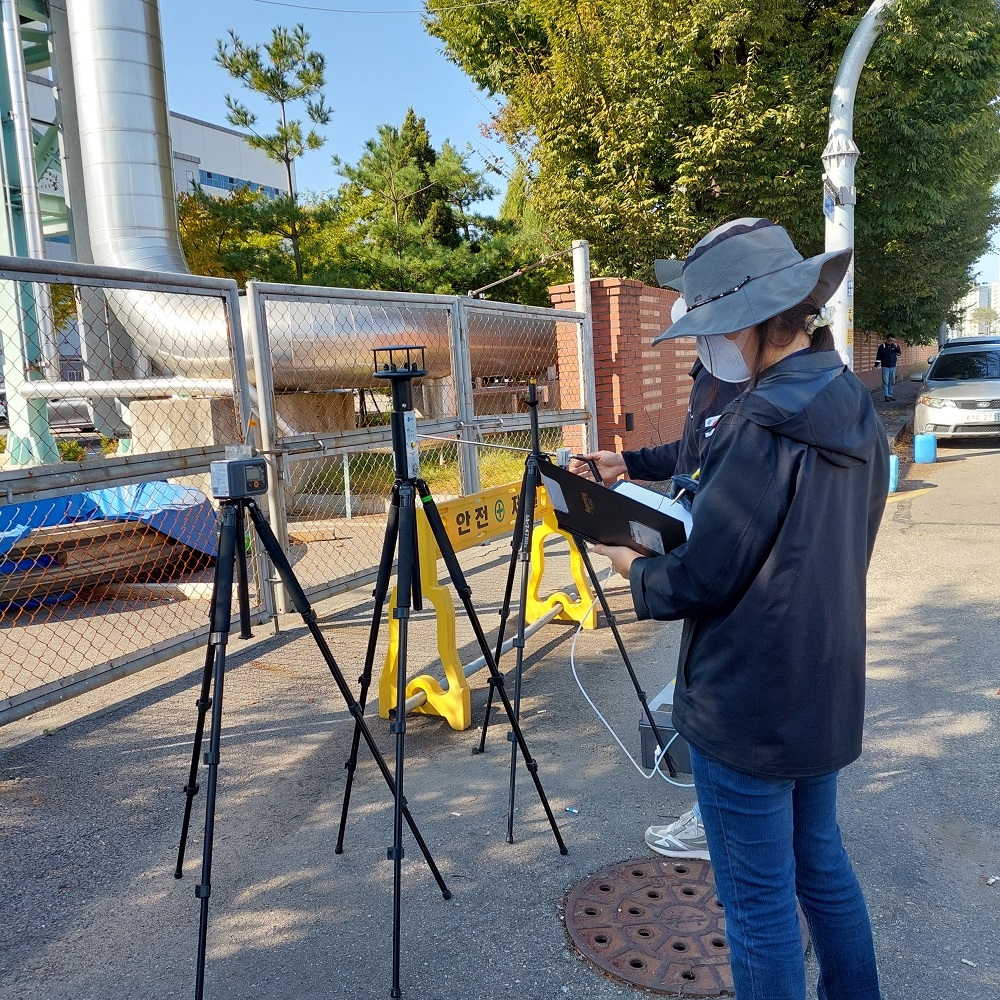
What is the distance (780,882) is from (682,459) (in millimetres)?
1846

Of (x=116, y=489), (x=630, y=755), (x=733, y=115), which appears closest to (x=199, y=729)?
(x=630, y=755)

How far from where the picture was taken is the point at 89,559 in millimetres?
7098

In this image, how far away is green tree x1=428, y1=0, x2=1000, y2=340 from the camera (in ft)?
39.9

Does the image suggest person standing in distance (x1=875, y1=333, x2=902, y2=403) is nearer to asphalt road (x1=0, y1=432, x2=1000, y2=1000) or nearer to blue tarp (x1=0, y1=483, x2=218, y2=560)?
asphalt road (x1=0, y1=432, x2=1000, y2=1000)

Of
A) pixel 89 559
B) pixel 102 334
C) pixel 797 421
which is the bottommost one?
pixel 89 559

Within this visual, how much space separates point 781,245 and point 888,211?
1348 cm

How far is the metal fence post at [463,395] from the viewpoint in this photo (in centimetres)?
668

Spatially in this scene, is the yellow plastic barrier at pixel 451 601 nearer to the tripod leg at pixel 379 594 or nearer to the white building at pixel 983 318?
the tripod leg at pixel 379 594

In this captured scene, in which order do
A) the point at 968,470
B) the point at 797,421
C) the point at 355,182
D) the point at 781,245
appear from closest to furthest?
the point at 797,421 → the point at 781,245 → the point at 968,470 → the point at 355,182

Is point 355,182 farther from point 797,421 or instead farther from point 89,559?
point 797,421

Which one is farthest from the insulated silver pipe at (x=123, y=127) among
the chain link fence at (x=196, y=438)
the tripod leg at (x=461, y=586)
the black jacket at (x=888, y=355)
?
the black jacket at (x=888, y=355)

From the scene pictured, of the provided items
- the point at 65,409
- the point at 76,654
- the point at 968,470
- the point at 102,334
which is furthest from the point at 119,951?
the point at 65,409

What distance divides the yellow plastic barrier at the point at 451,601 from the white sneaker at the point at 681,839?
131cm

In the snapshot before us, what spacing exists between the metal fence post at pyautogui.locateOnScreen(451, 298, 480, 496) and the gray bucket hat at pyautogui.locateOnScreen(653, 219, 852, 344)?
470cm
